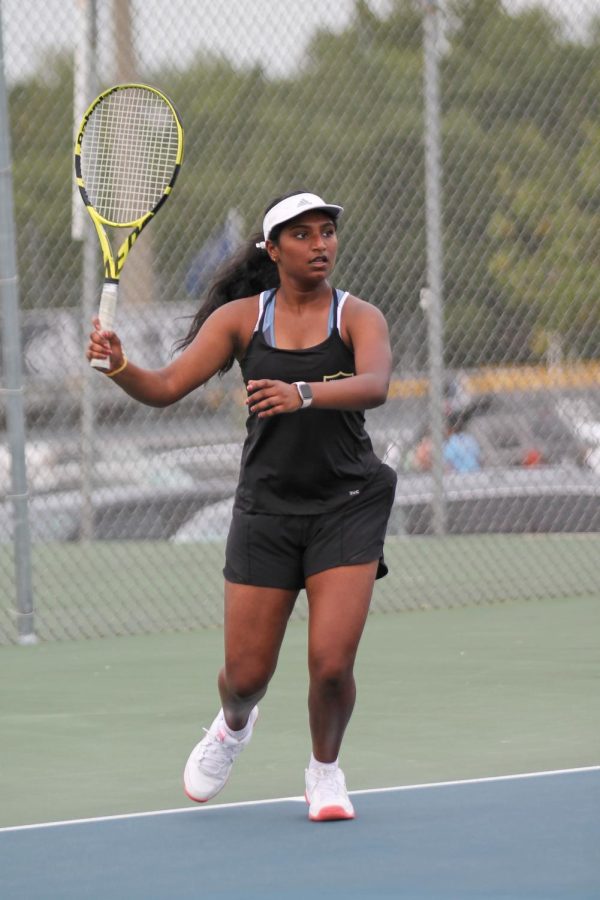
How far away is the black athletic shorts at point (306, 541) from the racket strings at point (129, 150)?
147 centimetres

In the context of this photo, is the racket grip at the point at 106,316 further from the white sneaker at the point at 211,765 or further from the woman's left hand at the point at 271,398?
the white sneaker at the point at 211,765

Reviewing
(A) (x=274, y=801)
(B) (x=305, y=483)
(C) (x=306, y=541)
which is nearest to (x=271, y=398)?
(B) (x=305, y=483)

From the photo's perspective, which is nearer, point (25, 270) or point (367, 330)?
point (367, 330)

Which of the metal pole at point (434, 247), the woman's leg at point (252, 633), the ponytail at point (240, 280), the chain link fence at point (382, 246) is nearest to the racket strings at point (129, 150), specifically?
the ponytail at point (240, 280)

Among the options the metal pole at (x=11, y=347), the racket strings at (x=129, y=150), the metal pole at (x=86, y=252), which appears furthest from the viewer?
the metal pole at (x=86, y=252)

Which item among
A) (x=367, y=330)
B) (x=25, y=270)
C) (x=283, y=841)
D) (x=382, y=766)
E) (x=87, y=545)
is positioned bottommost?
(x=87, y=545)


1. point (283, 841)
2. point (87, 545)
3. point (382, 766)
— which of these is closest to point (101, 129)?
point (382, 766)

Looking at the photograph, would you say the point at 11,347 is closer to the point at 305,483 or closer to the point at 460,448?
the point at 305,483

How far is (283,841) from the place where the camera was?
15.3 feet

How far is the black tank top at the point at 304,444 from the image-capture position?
4.89 metres

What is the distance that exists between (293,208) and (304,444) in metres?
0.61

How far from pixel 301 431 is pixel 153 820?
1.09 meters

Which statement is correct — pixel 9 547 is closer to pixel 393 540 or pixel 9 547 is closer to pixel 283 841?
pixel 393 540

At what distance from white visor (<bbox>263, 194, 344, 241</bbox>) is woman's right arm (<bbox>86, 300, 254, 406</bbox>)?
0.24 m
